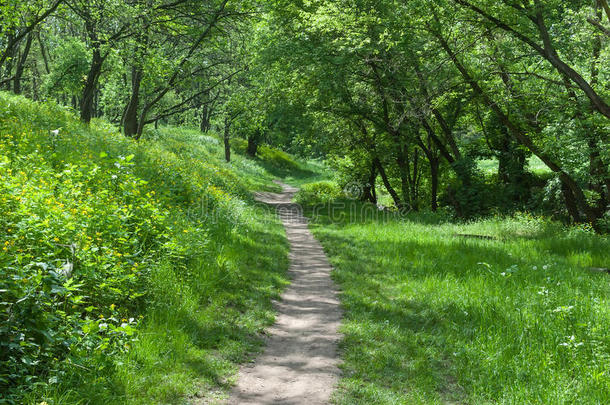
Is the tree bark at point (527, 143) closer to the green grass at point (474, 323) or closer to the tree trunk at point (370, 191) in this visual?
the green grass at point (474, 323)

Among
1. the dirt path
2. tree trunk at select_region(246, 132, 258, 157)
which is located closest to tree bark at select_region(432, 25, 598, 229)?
the dirt path

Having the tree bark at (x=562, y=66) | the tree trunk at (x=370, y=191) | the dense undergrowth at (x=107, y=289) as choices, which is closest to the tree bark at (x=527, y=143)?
the tree bark at (x=562, y=66)

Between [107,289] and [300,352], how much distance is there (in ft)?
8.01

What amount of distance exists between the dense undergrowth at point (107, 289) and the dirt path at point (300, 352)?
28cm

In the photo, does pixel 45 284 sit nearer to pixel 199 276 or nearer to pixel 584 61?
pixel 199 276

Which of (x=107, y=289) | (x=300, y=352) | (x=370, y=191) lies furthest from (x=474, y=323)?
(x=370, y=191)

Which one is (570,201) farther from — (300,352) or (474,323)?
(300,352)

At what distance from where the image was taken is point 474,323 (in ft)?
20.2

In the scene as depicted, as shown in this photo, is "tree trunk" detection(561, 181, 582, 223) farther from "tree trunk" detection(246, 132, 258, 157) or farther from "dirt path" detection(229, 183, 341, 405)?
"tree trunk" detection(246, 132, 258, 157)

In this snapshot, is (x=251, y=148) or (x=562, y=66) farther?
(x=251, y=148)

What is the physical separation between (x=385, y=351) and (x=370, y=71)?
40.3ft

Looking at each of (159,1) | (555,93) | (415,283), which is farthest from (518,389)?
(159,1)

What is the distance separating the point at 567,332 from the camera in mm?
5512

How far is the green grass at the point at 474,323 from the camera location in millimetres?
4570
